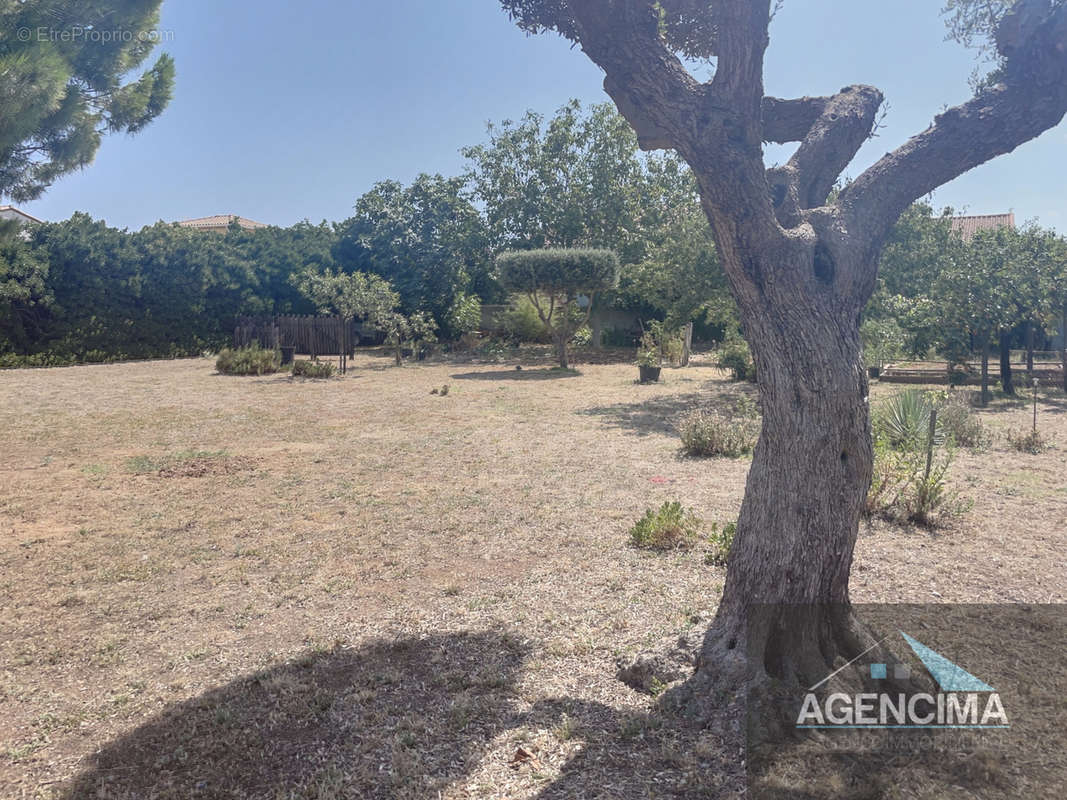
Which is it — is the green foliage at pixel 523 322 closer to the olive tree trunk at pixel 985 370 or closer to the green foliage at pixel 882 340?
the green foliage at pixel 882 340

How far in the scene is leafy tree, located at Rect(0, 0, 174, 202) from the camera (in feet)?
20.6

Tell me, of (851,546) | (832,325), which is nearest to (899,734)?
(851,546)

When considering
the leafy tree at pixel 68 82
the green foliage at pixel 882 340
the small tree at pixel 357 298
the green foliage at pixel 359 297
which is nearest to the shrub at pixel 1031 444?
the green foliage at pixel 882 340

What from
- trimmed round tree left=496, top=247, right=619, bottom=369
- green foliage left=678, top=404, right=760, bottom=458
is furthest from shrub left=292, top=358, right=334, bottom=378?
green foliage left=678, top=404, right=760, bottom=458

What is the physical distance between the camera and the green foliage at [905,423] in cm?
664

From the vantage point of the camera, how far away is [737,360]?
1656 centimetres

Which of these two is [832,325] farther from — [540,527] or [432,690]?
[540,527]

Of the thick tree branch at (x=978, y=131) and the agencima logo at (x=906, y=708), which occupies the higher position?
the thick tree branch at (x=978, y=131)

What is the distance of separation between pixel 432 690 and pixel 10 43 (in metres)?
7.64

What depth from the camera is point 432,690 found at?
2969 mm

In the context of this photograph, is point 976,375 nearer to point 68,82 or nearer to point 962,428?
point 962,428

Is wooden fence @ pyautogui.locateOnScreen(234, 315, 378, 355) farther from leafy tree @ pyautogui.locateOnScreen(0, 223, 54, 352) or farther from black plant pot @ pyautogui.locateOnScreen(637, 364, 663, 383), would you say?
black plant pot @ pyautogui.locateOnScreen(637, 364, 663, 383)

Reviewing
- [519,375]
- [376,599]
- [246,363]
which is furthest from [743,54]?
[246,363]

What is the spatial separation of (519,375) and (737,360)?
5.77 m
